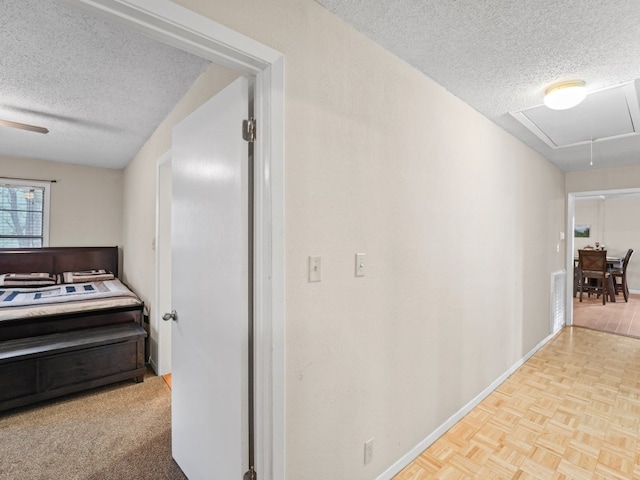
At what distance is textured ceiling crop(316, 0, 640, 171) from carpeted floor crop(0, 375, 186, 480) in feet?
8.56

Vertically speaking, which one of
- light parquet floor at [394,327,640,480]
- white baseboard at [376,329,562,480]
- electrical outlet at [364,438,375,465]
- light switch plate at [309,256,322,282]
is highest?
light switch plate at [309,256,322,282]

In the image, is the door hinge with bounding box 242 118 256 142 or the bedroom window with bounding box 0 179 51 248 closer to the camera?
the door hinge with bounding box 242 118 256 142

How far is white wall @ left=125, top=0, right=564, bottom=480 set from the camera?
129 centimetres

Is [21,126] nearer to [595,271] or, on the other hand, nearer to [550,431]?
[550,431]

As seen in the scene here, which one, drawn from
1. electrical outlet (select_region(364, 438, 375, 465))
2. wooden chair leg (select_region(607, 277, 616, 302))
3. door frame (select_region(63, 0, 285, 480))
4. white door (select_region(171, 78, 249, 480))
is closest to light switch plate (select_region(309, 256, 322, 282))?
door frame (select_region(63, 0, 285, 480))

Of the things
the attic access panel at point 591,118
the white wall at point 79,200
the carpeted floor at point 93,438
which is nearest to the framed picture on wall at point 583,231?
the attic access panel at point 591,118

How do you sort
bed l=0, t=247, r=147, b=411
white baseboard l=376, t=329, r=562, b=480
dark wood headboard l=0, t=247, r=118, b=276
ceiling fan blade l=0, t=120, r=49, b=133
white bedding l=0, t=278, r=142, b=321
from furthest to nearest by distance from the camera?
1. dark wood headboard l=0, t=247, r=118, b=276
2. white bedding l=0, t=278, r=142, b=321
3. ceiling fan blade l=0, t=120, r=49, b=133
4. bed l=0, t=247, r=147, b=411
5. white baseboard l=376, t=329, r=562, b=480

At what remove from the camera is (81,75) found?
6.67ft

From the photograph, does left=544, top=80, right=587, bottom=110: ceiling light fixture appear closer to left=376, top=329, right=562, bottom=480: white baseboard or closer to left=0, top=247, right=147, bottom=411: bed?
left=376, top=329, right=562, bottom=480: white baseboard

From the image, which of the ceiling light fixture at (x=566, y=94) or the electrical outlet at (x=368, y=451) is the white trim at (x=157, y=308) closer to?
the electrical outlet at (x=368, y=451)

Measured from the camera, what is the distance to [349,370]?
1.49m

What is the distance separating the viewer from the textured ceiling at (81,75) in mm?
1542

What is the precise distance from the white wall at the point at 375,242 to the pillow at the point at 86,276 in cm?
415

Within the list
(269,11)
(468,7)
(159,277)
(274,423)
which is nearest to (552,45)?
(468,7)
